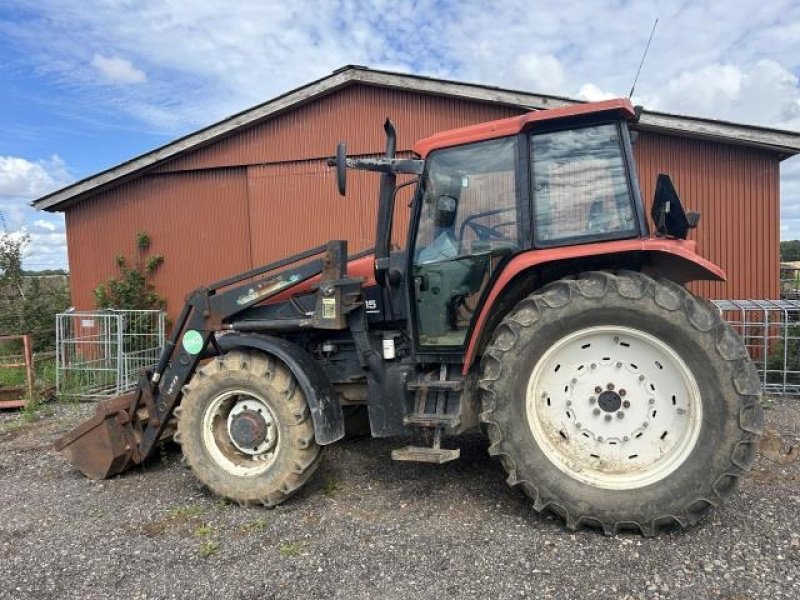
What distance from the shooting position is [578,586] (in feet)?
10.1

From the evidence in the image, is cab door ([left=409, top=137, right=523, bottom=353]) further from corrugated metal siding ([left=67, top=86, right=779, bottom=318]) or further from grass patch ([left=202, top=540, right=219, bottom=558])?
corrugated metal siding ([left=67, top=86, right=779, bottom=318])

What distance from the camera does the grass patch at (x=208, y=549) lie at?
3627 mm

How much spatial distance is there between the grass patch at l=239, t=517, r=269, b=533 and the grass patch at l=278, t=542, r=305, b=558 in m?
0.30

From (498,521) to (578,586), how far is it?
804 millimetres

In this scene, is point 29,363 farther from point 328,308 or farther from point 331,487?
point 328,308

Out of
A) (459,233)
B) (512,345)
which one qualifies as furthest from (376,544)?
(459,233)

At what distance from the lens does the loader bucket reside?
189 inches

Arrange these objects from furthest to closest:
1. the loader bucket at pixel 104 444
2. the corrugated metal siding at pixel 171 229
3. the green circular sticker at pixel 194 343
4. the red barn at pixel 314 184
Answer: the corrugated metal siding at pixel 171 229 < the red barn at pixel 314 184 < the loader bucket at pixel 104 444 < the green circular sticker at pixel 194 343

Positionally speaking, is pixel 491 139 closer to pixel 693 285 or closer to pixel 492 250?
pixel 492 250

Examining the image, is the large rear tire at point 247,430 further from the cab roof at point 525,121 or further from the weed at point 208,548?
the cab roof at point 525,121

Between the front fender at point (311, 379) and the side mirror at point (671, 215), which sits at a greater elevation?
the side mirror at point (671, 215)

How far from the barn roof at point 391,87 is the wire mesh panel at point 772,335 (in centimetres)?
206

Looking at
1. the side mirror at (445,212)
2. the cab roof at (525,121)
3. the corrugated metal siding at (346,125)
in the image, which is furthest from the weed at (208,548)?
the corrugated metal siding at (346,125)

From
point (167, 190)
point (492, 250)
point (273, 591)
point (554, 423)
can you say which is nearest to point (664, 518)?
point (554, 423)
